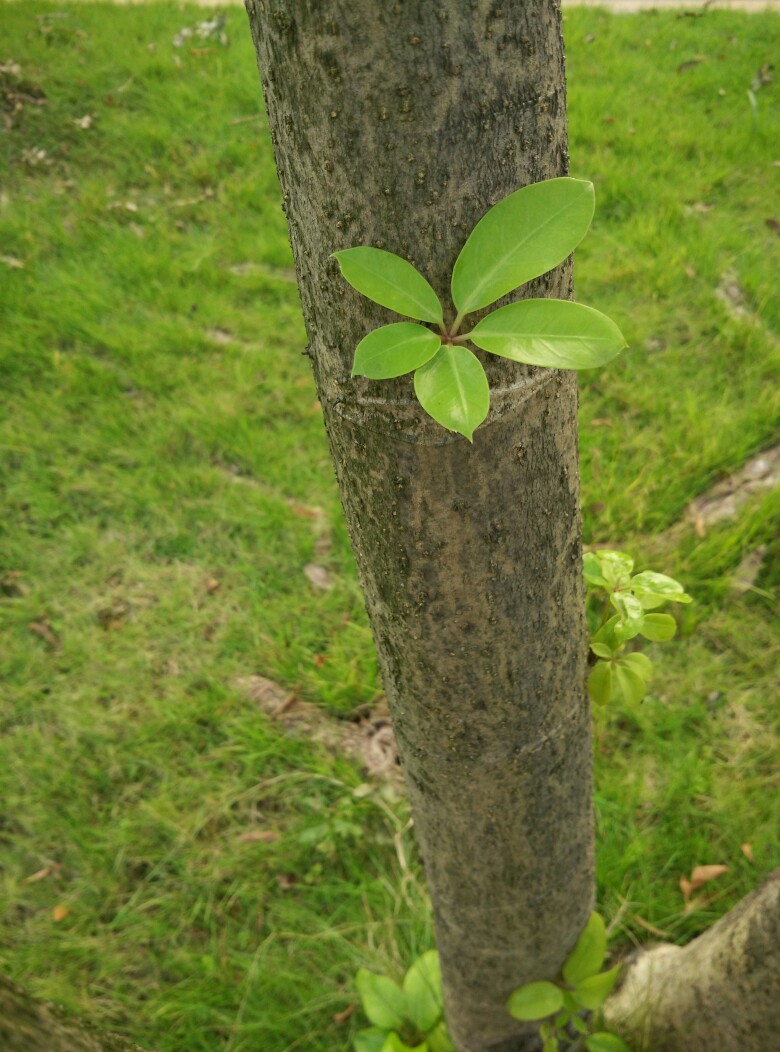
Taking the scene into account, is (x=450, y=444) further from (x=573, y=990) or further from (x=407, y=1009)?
(x=407, y=1009)

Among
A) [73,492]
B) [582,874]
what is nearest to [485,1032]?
[582,874]

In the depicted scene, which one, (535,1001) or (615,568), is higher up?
(615,568)

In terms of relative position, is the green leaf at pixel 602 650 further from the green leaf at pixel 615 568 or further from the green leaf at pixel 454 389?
the green leaf at pixel 454 389

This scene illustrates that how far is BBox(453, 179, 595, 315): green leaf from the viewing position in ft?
1.70

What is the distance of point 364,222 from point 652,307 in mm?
3047

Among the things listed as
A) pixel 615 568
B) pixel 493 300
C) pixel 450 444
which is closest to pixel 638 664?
pixel 615 568

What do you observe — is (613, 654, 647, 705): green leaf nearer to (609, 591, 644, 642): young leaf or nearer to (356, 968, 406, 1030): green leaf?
(609, 591, 644, 642): young leaf

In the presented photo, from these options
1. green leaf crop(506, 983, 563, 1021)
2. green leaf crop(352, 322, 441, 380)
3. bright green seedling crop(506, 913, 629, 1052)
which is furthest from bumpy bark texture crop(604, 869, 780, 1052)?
green leaf crop(352, 322, 441, 380)

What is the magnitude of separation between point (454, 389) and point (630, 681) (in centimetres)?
65

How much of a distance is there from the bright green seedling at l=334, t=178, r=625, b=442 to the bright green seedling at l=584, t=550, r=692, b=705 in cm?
56

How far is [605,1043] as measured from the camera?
5.00 ft

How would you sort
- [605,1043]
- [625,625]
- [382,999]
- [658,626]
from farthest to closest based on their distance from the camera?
[382,999], [605,1043], [658,626], [625,625]

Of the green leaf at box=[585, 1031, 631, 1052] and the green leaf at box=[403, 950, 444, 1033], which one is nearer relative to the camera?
the green leaf at box=[585, 1031, 631, 1052]

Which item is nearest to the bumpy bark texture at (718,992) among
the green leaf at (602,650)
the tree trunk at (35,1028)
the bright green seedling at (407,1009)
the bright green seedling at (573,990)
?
the bright green seedling at (573,990)
